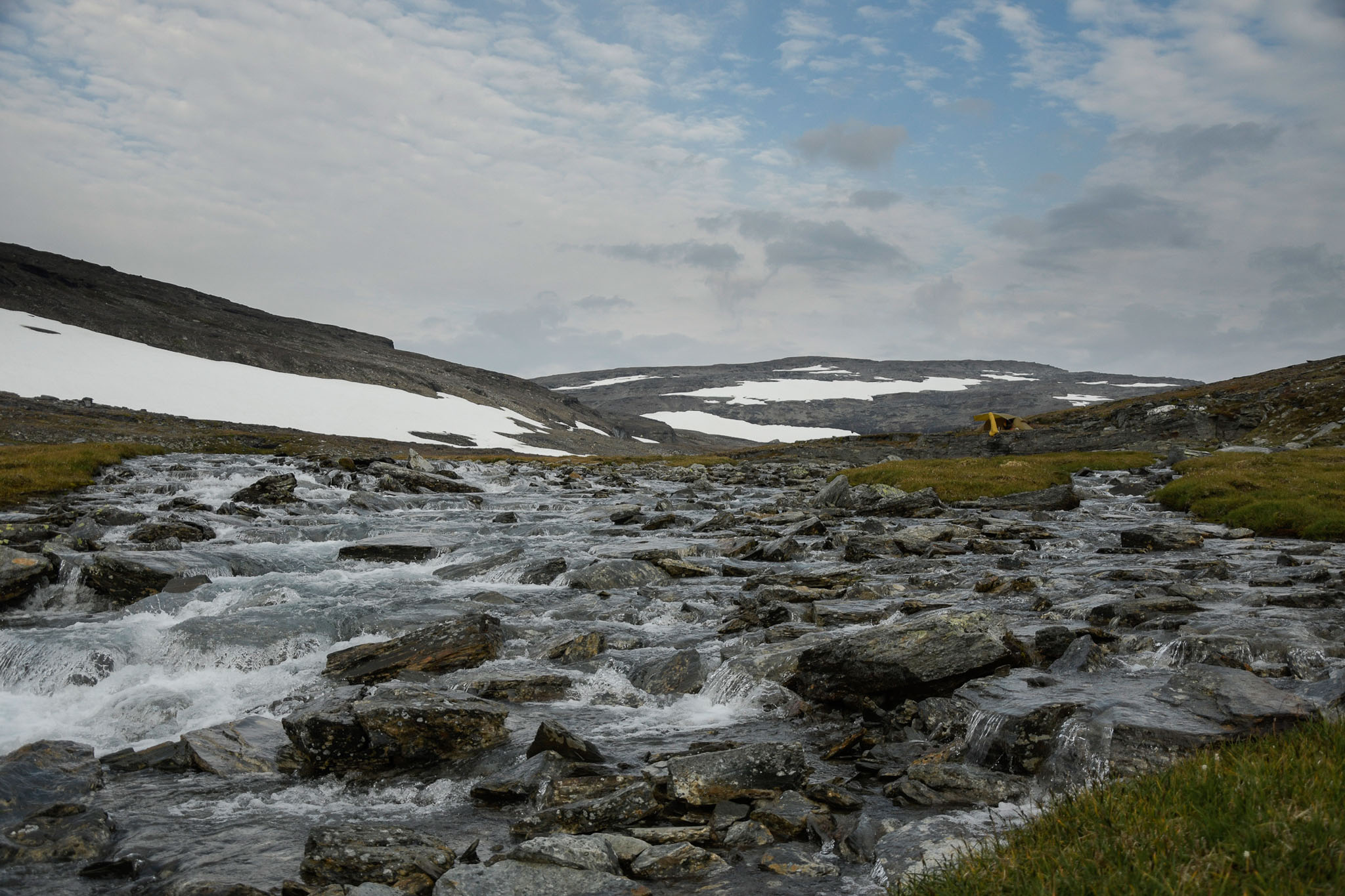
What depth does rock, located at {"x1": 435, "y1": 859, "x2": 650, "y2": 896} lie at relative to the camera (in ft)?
19.4

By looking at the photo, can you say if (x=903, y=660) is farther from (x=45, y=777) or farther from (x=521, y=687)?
(x=45, y=777)

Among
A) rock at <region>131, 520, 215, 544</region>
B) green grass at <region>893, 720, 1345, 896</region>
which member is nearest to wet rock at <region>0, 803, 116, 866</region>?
green grass at <region>893, 720, 1345, 896</region>

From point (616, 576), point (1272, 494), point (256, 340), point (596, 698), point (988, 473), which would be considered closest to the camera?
point (596, 698)

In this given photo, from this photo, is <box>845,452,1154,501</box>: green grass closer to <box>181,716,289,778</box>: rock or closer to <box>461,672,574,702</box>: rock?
<box>461,672,574,702</box>: rock

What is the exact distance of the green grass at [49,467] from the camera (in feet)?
100

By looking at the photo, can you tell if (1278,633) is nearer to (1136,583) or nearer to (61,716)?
(1136,583)

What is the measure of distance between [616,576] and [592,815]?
1218 cm

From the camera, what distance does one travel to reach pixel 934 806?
757cm

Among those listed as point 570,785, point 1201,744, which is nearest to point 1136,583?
point 1201,744

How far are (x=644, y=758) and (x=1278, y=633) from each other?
9658 millimetres

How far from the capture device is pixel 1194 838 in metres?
4.10

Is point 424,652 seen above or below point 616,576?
below

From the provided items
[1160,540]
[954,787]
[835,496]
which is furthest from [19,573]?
[835,496]

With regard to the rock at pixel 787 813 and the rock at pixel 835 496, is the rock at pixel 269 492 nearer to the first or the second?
the rock at pixel 835 496
